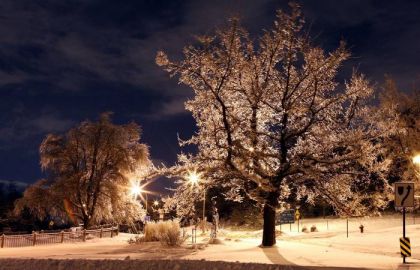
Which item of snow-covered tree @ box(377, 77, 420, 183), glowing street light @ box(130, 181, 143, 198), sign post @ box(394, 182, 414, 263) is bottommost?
sign post @ box(394, 182, 414, 263)

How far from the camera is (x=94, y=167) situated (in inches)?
1622

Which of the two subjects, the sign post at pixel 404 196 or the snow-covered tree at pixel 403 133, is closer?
the sign post at pixel 404 196

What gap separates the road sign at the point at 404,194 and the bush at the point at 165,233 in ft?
35.4

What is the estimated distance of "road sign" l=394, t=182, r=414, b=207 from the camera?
18.6 metres

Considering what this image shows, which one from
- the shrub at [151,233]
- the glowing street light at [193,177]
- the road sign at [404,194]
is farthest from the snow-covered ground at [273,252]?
the glowing street light at [193,177]

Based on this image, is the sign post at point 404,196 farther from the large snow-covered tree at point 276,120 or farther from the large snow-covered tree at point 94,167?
the large snow-covered tree at point 94,167

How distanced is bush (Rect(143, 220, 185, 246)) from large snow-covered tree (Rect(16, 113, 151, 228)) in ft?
39.0

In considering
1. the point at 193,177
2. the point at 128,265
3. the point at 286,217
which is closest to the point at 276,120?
the point at 193,177

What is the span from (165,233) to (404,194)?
11.7m

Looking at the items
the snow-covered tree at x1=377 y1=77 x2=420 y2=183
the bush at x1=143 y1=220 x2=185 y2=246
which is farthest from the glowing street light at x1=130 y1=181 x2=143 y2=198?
the snow-covered tree at x1=377 y1=77 x2=420 y2=183

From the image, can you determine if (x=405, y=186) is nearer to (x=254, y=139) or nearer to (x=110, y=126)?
(x=254, y=139)

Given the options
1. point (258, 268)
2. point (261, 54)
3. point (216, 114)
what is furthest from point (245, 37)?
point (258, 268)

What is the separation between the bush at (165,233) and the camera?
84.0ft

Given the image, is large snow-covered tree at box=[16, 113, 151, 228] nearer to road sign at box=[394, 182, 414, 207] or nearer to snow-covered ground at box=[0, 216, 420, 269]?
snow-covered ground at box=[0, 216, 420, 269]
